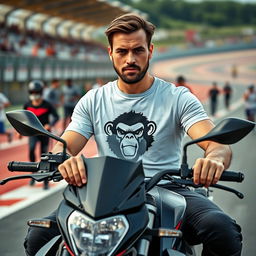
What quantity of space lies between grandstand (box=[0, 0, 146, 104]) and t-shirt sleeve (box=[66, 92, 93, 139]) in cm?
2185

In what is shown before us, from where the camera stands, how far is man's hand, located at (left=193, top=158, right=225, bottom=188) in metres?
2.79

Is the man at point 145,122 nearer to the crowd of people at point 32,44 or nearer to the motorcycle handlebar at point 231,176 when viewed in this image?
the motorcycle handlebar at point 231,176

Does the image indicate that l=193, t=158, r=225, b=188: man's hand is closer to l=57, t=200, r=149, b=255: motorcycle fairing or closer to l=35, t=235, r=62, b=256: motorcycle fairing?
l=57, t=200, r=149, b=255: motorcycle fairing

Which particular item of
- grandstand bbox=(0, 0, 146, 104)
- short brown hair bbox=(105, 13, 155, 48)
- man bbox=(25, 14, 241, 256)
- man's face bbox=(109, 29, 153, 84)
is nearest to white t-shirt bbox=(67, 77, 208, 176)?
man bbox=(25, 14, 241, 256)

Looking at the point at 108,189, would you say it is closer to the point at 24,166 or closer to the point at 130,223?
the point at 130,223

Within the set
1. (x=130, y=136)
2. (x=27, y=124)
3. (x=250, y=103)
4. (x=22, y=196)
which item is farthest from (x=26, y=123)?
(x=250, y=103)

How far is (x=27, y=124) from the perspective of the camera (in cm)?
295

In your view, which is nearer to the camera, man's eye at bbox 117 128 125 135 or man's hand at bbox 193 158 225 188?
man's hand at bbox 193 158 225 188

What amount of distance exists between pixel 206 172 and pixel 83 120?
1095 mm

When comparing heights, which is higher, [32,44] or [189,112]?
[189,112]

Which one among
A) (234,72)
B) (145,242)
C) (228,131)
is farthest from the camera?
(234,72)

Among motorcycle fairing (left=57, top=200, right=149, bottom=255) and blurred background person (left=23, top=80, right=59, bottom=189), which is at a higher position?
motorcycle fairing (left=57, top=200, right=149, bottom=255)

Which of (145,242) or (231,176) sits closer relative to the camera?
(145,242)

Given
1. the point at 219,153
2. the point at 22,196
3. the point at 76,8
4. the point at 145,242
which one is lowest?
the point at 22,196
